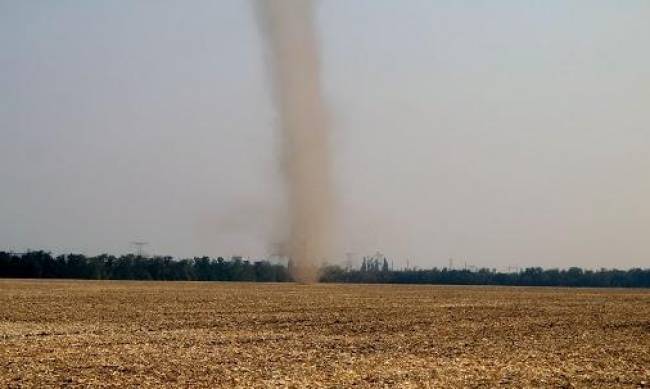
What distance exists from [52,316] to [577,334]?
2176 centimetres

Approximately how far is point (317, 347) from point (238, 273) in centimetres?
13044

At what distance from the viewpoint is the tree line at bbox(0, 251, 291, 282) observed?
137 metres

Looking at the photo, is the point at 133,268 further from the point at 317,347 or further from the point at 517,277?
the point at 317,347

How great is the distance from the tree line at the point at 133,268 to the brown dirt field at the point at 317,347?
89.7 m

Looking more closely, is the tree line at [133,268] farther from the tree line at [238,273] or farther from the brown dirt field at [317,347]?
the brown dirt field at [317,347]

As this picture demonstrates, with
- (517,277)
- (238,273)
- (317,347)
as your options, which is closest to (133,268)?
(238,273)

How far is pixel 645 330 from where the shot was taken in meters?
33.1

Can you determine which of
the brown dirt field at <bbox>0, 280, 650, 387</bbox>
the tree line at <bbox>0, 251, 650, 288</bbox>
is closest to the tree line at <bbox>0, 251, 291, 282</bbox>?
the tree line at <bbox>0, 251, 650, 288</bbox>

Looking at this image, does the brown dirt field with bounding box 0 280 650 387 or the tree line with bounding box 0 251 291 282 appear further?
the tree line with bounding box 0 251 291 282

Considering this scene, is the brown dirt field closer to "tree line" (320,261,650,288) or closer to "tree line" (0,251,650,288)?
"tree line" (0,251,650,288)

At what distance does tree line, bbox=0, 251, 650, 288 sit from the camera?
13825 cm

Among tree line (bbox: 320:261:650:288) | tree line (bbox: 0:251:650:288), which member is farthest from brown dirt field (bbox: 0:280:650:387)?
tree line (bbox: 320:261:650:288)

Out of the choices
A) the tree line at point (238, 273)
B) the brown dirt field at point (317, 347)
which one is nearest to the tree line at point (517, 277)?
the tree line at point (238, 273)

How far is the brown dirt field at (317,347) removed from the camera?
739 inches
